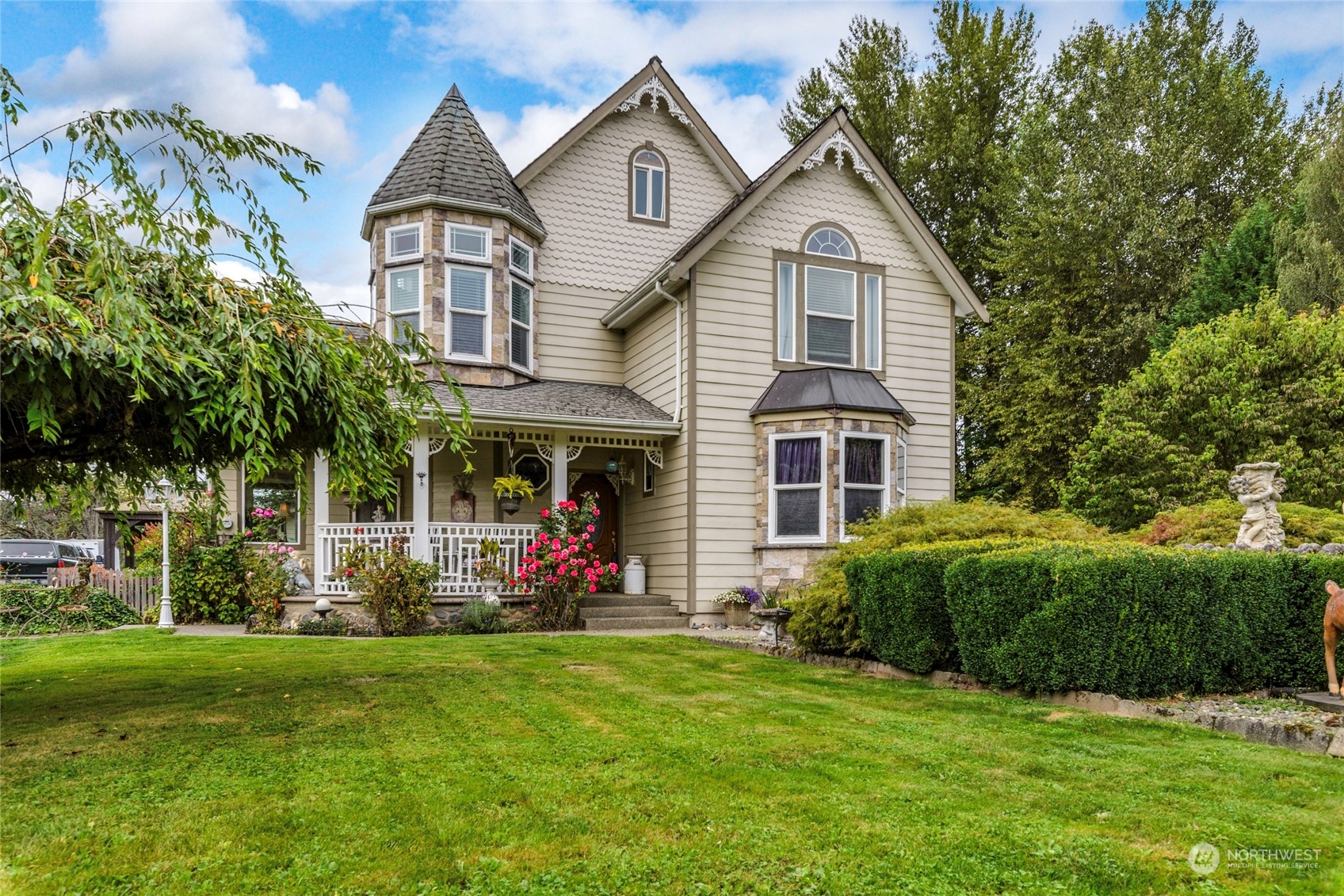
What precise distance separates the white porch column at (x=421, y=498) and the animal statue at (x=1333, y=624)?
10.4 metres

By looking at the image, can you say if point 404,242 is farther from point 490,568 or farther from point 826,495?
point 826,495

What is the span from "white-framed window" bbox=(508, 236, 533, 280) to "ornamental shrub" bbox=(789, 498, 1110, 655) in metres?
7.74

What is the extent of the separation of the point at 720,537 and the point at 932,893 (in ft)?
34.7

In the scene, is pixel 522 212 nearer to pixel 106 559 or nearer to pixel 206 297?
pixel 206 297

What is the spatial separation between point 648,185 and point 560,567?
7355mm

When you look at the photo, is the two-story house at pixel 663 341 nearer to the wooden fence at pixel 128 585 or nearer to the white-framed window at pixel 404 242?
the white-framed window at pixel 404 242

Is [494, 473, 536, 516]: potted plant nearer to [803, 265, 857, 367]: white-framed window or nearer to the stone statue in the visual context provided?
[803, 265, 857, 367]: white-framed window

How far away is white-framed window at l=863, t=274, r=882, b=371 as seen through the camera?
1489 centimetres

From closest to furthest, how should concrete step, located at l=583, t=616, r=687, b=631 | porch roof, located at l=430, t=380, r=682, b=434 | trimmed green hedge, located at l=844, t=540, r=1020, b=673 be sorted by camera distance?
trimmed green hedge, located at l=844, t=540, r=1020, b=673
concrete step, located at l=583, t=616, r=687, b=631
porch roof, located at l=430, t=380, r=682, b=434

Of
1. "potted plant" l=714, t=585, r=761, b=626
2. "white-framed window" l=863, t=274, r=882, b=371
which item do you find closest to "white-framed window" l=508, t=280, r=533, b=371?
"potted plant" l=714, t=585, r=761, b=626

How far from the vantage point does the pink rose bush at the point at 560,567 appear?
1302 cm

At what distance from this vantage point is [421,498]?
13148 millimetres

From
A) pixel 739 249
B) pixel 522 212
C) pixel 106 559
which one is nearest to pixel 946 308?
pixel 739 249

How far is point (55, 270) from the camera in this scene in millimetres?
4867
